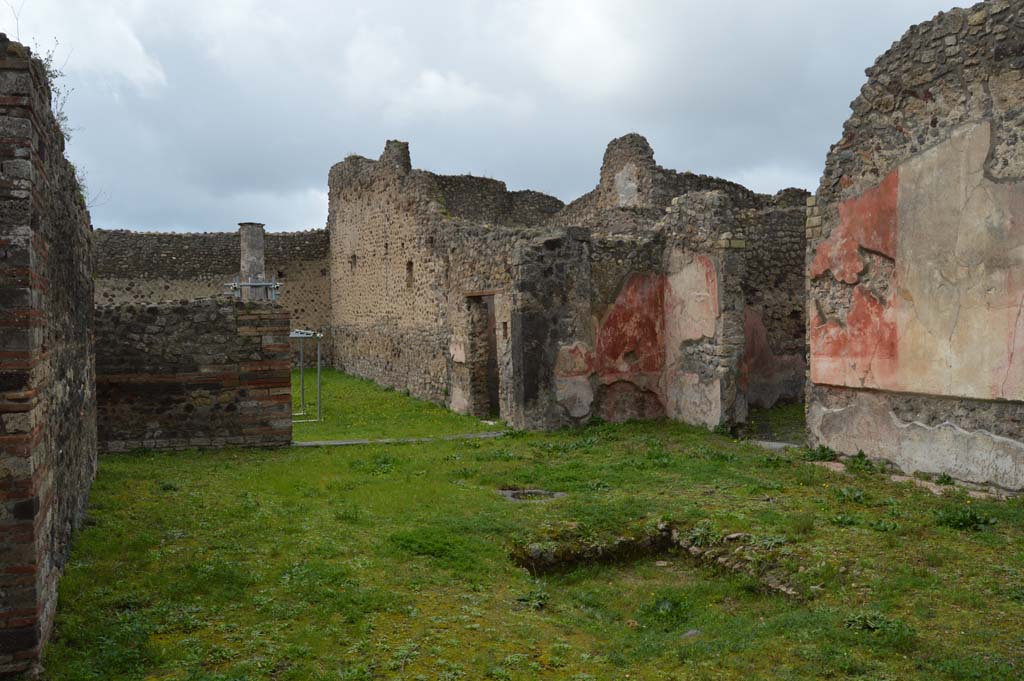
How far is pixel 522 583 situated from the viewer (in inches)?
206

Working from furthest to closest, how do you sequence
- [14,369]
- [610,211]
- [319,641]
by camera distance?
1. [610,211]
2. [319,641]
3. [14,369]

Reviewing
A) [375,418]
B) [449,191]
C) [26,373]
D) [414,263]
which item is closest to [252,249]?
[449,191]

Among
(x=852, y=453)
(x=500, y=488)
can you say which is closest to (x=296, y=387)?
(x=500, y=488)

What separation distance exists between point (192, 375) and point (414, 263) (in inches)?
284

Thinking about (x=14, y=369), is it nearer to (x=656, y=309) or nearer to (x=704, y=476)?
(x=704, y=476)

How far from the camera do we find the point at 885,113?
7781 millimetres

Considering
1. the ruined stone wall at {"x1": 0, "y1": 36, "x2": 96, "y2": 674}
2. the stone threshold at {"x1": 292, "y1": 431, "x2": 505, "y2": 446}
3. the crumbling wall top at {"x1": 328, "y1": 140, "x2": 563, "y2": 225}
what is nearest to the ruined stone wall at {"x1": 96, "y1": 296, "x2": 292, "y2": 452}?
the stone threshold at {"x1": 292, "y1": 431, "x2": 505, "y2": 446}

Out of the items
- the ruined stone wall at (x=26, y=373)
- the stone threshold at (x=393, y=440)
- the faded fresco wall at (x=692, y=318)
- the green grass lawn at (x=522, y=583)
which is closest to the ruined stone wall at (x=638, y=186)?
the faded fresco wall at (x=692, y=318)

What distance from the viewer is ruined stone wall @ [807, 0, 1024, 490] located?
256 inches

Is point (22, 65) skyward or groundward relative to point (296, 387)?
skyward

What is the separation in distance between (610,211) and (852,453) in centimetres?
757

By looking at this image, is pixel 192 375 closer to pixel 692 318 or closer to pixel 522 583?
pixel 522 583

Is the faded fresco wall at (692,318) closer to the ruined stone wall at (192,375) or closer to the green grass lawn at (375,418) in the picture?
the green grass lawn at (375,418)

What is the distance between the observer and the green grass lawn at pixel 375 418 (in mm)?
11578
